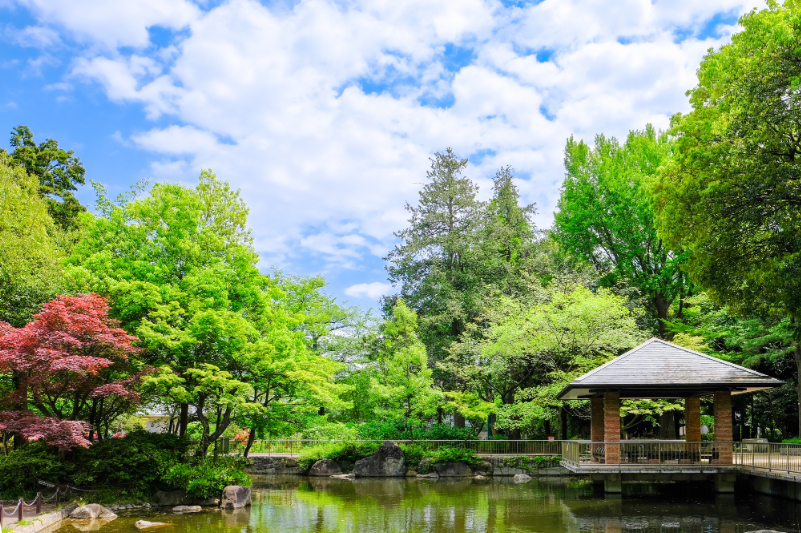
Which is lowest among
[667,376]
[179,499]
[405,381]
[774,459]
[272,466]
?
[272,466]

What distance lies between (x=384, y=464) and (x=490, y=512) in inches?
407

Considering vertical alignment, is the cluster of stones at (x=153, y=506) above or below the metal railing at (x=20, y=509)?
below

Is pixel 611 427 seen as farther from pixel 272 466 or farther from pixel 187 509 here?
pixel 272 466

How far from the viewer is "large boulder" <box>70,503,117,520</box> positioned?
14.9 meters

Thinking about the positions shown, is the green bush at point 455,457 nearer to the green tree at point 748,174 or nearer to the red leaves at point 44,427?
the green tree at point 748,174

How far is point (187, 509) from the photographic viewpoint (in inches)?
656

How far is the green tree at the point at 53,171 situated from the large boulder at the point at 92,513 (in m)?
21.7

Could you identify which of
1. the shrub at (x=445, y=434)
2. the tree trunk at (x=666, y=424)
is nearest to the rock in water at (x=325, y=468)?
the shrub at (x=445, y=434)

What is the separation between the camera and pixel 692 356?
1900 cm

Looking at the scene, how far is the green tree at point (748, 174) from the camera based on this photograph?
1283cm

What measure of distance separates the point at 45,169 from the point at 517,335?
2956 centimetres

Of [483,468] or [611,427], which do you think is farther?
[483,468]

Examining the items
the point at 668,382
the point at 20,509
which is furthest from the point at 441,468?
the point at 20,509

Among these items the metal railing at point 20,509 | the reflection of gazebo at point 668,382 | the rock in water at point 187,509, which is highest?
the reflection of gazebo at point 668,382
